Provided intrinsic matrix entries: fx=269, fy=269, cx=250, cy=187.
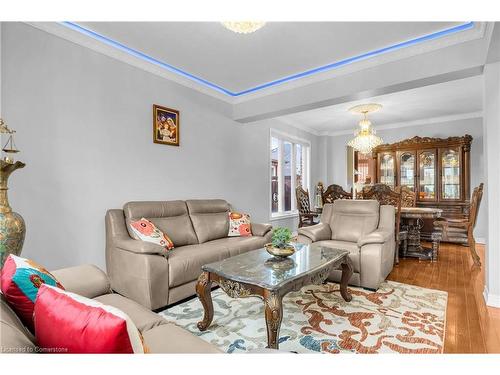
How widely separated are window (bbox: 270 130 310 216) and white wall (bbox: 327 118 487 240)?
922 millimetres

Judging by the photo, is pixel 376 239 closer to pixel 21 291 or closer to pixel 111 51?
pixel 21 291

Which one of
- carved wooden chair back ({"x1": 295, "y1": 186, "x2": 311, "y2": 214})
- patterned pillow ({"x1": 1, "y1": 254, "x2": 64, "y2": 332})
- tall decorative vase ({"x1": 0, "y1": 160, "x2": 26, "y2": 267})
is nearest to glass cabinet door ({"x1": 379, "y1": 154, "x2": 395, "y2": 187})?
carved wooden chair back ({"x1": 295, "y1": 186, "x2": 311, "y2": 214})

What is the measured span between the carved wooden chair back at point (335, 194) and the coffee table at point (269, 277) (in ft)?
7.20

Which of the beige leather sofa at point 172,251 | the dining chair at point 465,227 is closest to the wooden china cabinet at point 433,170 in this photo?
the dining chair at point 465,227

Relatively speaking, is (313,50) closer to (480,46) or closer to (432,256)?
(480,46)

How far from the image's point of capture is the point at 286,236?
226 cm

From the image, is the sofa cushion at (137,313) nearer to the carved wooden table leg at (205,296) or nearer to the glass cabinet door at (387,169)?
the carved wooden table leg at (205,296)

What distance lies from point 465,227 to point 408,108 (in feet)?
7.62

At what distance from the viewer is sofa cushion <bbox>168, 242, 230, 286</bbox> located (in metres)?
2.48

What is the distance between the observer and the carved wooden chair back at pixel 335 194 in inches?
179

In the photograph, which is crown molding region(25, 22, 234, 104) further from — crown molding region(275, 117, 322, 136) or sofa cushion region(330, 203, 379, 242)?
sofa cushion region(330, 203, 379, 242)

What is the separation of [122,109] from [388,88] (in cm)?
308

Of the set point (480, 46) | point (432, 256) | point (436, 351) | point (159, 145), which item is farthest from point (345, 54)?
point (432, 256)

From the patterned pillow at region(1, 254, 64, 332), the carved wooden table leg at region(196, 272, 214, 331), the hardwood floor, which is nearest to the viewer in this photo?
the patterned pillow at region(1, 254, 64, 332)
